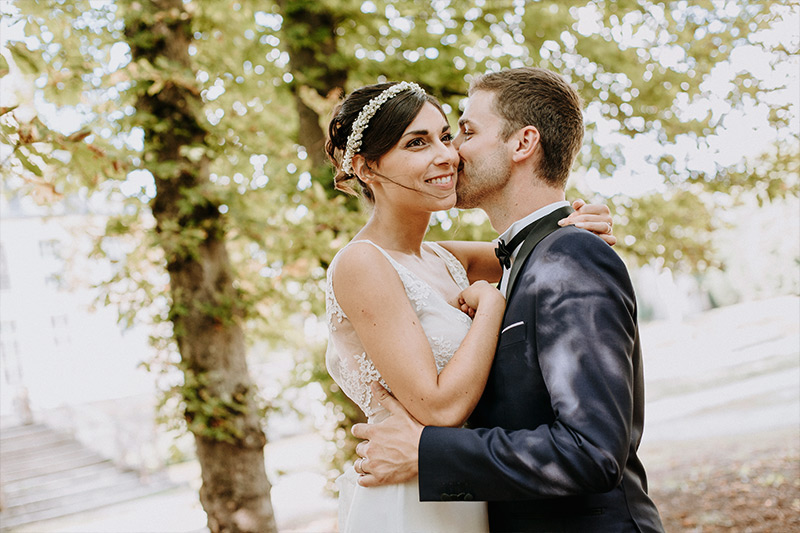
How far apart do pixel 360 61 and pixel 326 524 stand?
5.97 meters

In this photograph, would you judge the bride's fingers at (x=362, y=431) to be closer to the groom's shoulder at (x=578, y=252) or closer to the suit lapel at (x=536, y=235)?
the suit lapel at (x=536, y=235)

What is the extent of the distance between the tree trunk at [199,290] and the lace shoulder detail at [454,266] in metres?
2.21

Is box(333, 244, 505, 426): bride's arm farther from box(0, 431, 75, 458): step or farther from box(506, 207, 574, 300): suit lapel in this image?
box(0, 431, 75, 458): step

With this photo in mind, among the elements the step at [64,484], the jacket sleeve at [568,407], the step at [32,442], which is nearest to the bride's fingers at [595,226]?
the jacket sleeve at [568,407]

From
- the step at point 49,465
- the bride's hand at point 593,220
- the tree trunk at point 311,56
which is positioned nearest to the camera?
the bride's hand at point 593,220

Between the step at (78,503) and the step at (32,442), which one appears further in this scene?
the step at (32,442)

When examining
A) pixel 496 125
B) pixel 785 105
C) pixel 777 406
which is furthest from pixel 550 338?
pixel 777 406

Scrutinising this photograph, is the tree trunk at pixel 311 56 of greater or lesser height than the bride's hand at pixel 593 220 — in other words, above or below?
above

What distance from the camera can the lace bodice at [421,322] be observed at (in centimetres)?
241

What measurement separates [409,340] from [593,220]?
732mm

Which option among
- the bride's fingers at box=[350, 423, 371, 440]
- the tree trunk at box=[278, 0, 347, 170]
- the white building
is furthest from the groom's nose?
the white building

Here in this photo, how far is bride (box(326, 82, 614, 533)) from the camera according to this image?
6.96 ft

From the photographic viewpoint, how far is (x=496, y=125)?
251 centimetres

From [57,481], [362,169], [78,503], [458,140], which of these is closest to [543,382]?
[458,140]
